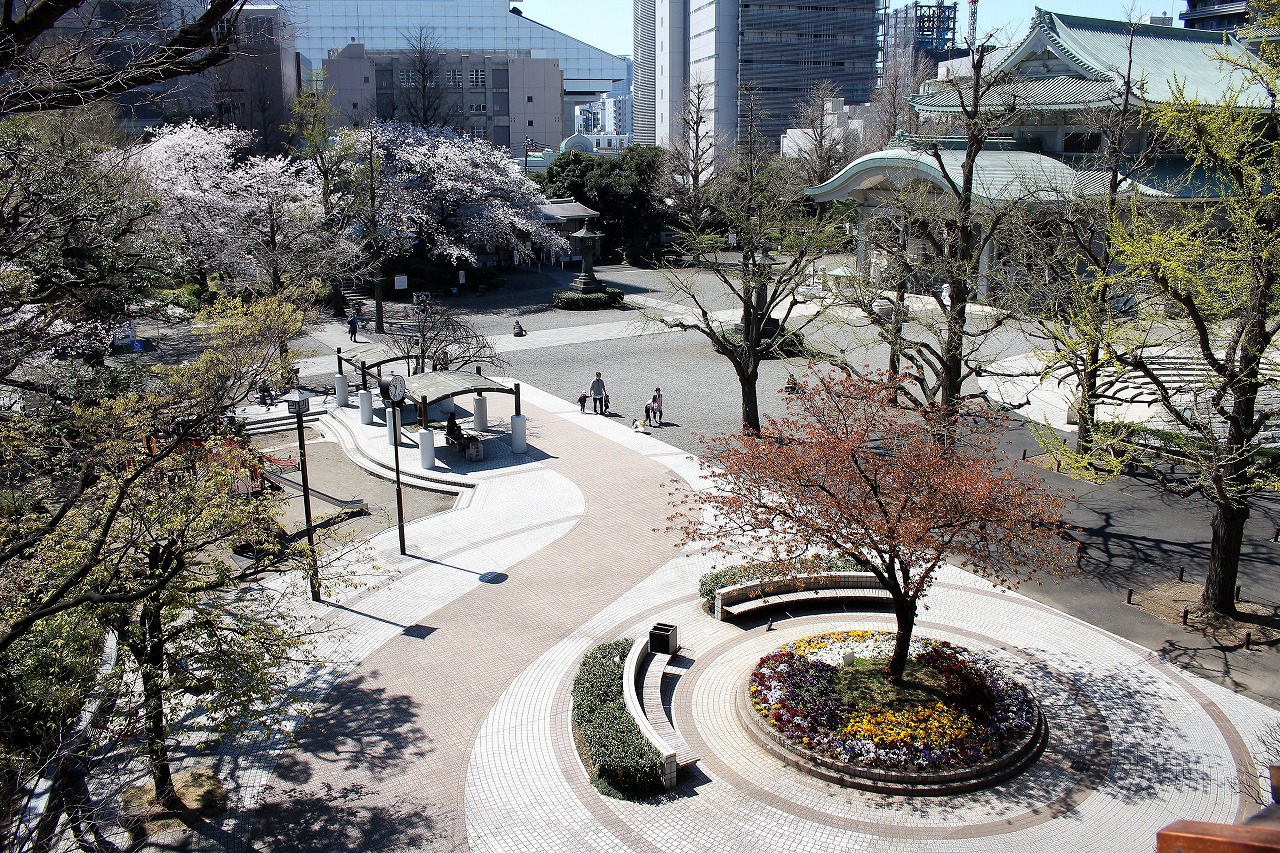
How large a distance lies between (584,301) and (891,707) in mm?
34542

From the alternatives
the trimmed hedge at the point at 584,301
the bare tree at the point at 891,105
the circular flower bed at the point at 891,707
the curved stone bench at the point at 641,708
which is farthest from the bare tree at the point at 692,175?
the circular flower bed at the point at 891,707

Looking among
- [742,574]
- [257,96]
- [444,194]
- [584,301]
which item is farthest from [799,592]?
[257,96]

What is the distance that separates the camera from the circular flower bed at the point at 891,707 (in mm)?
12875

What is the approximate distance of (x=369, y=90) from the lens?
265ft

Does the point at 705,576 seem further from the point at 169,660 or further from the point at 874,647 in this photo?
the point at 169,660

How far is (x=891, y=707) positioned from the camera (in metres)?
13.7

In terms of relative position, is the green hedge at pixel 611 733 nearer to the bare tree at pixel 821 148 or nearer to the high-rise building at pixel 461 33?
the bare tree at pixel 821 148

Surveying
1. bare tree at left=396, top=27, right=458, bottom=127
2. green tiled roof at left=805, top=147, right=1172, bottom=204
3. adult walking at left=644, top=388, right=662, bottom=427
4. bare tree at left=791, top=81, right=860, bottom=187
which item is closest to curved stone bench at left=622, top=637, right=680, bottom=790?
adult walking at left=644, top=388, right=662, bottom=427

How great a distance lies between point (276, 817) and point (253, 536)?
3651 mm

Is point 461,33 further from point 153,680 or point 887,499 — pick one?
point 153,680

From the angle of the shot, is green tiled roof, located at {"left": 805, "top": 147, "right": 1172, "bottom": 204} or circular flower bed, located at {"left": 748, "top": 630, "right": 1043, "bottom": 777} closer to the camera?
circular flower bed, located at {"left": 748, "top": 630, "right": 1043, "bottom": 777}

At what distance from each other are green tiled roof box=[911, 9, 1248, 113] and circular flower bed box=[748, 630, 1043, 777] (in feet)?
100

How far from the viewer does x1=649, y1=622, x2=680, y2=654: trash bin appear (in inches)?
619

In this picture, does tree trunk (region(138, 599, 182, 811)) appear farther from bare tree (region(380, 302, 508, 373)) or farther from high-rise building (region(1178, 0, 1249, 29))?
high-rise building (region(1178, 0, 1249, 29))
